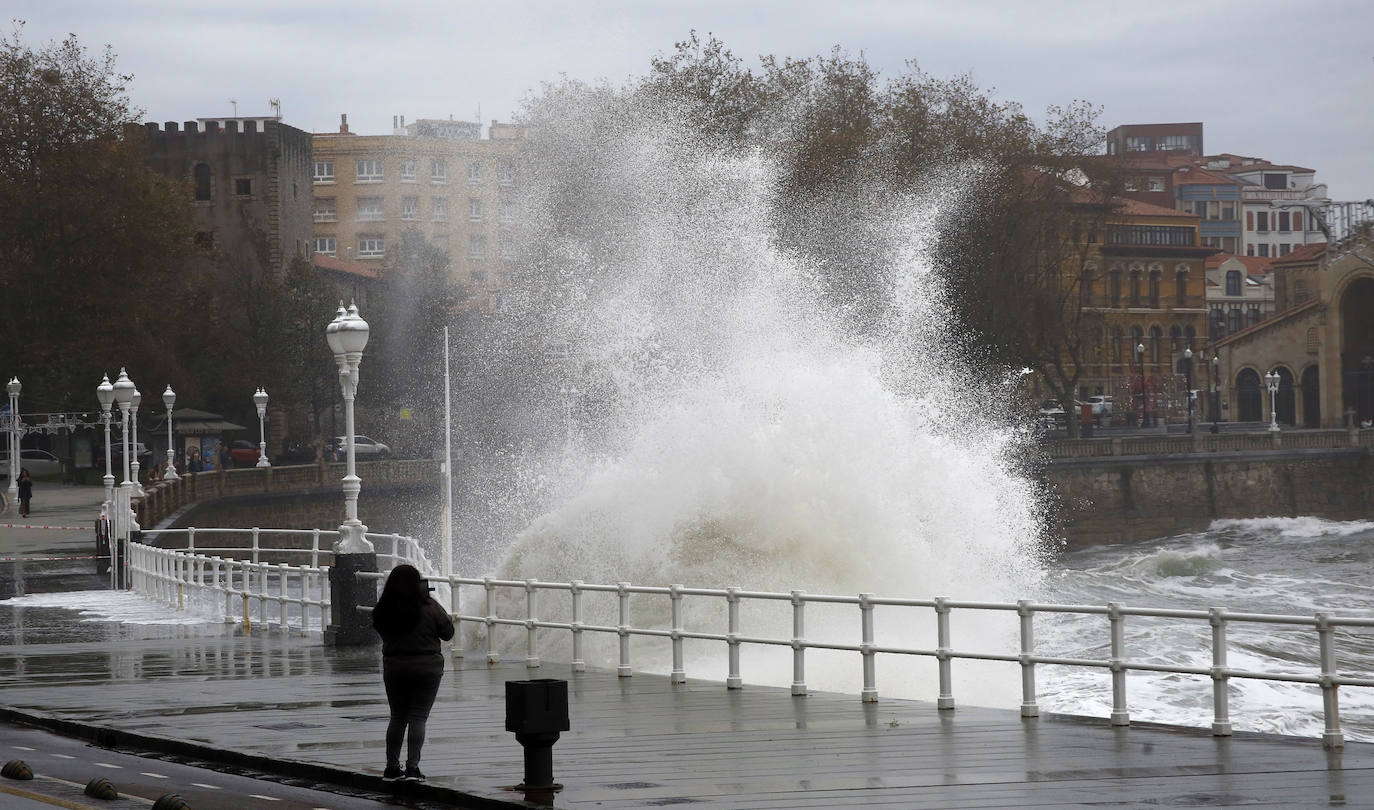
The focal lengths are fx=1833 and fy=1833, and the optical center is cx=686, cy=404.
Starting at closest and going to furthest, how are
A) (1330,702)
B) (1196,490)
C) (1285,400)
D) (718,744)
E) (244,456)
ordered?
(1330,702)
(718,744)
(244,456)
(1196,490)
(1285,400)

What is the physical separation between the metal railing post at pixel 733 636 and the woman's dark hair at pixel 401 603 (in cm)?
441

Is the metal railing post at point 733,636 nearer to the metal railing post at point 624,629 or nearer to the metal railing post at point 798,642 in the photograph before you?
the metal railing post at point 798,642

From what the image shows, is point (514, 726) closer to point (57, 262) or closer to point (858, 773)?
point (858, 773)

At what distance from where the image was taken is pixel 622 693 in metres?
16.4

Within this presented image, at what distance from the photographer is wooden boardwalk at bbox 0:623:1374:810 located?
10.6 meters

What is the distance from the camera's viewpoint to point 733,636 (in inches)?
630

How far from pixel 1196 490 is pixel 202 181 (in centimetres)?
5601

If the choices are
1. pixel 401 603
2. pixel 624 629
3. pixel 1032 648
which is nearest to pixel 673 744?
pixel 401 603

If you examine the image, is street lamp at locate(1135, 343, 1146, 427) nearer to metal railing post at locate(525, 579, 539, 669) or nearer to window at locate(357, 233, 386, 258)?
window at locate(357, 233, 386, 258)

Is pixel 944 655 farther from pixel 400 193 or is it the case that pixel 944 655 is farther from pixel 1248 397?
pixel 400 193

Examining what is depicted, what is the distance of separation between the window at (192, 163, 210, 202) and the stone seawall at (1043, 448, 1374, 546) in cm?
5126

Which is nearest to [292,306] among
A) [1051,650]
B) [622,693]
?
[1051,650]

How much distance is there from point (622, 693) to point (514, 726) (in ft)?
18.4

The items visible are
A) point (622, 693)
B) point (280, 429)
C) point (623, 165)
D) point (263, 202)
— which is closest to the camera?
Answer: point (622, 693)
